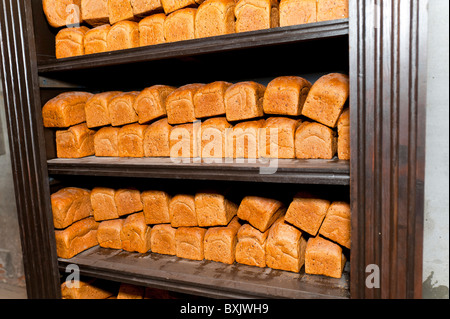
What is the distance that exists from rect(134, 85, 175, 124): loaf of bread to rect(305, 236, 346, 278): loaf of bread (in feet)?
3.22

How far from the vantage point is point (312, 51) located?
1.52 m

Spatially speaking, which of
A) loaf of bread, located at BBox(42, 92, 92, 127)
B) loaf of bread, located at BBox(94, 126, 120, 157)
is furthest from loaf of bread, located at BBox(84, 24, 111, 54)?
loaf of bread, located at BBox(94, 126, 120, 157)

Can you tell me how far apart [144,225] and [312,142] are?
0.99 meters

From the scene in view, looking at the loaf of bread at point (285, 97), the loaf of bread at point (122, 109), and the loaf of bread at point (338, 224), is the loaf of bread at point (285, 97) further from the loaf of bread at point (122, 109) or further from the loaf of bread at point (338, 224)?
the loaf of bread at point (122, 109)

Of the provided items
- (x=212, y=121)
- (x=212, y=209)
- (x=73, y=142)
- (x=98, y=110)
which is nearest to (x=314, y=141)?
(x=212, y=121)

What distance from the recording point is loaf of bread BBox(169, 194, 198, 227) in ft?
5.38

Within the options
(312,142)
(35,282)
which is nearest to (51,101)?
(35,282)

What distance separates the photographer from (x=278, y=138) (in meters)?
1.44

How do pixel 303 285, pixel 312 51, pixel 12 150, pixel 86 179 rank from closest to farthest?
pixel 303 285 < pixel 312 51 < pixel 12 150 < pixel 86 179

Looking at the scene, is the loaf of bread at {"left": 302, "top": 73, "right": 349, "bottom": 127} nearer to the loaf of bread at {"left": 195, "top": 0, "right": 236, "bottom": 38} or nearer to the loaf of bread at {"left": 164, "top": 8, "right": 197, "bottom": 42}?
the loaf of bread at {"left": 195, "top": 0, "right": 236, "bottom": 38}

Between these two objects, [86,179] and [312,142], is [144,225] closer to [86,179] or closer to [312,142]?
[86,179]

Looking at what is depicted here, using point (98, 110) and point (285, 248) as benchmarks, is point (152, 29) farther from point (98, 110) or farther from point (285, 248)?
point (285, 248)

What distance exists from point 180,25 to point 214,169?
0.70 metres
